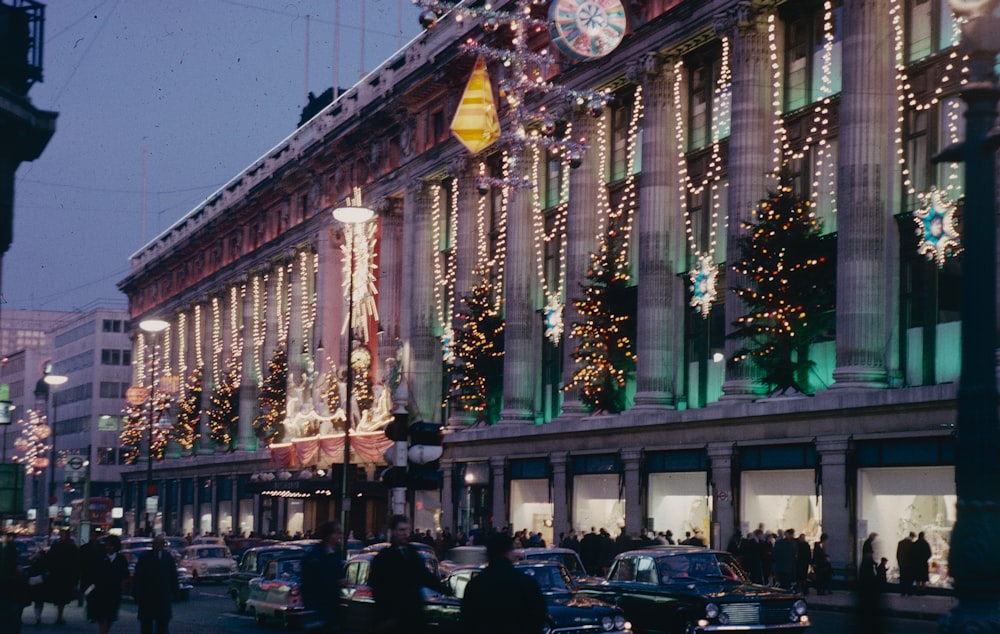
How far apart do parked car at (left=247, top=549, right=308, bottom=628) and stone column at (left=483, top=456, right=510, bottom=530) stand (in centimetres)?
2630

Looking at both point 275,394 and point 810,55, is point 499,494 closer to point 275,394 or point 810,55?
point 810,55

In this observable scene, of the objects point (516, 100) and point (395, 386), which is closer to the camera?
point (516, 100)

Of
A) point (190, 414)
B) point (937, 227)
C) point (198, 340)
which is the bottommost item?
point (190, 414)

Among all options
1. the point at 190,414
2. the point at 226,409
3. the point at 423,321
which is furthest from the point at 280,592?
the point at 190,414

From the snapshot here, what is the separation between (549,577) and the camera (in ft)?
76.6

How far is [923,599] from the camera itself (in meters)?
36.3

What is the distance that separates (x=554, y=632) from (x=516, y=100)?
35.5 m

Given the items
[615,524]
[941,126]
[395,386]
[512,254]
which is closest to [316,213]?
[395,386]

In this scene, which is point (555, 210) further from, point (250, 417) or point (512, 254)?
point (250, 417)

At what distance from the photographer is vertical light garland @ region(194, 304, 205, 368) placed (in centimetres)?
10731

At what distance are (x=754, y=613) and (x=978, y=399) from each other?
11.1 m

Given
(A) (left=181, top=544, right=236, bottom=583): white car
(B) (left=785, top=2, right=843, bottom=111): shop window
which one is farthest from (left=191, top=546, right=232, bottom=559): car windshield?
(B) (left=785, top=2, right=843, bottom=111): shop window

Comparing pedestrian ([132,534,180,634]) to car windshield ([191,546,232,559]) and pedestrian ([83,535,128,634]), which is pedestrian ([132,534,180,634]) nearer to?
pedestrian ([83,535,128,634])

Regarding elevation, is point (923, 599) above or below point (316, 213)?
below
